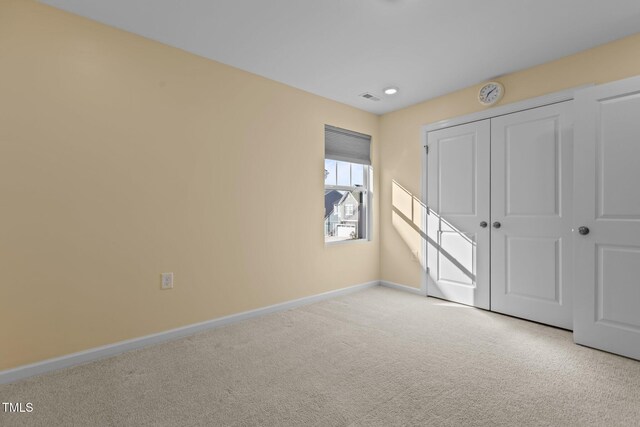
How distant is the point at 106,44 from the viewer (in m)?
2.32

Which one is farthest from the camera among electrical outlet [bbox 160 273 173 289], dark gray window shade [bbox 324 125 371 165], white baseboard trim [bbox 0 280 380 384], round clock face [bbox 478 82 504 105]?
dark gray window shade [bbox 324 125 371 165]

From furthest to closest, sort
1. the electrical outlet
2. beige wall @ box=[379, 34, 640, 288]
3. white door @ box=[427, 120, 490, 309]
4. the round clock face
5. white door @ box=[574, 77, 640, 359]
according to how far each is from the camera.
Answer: white door @ box=[427, 120, 490, 309], the round clock face, beige wall @ box=[379, 34, 640, 288], the electrical outlet, white door @ box=[574, 77, 640, 359]

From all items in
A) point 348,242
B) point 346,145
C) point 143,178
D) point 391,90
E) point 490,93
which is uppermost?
point 391,90

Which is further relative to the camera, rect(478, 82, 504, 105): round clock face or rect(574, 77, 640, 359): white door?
rect(478, 82, 504, 105): round clock face

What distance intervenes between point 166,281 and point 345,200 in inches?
96.9

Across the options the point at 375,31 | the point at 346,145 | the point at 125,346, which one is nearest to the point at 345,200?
the point at 346,145

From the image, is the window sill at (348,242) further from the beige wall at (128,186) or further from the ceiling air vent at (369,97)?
the ceiling air vent at (369,97)

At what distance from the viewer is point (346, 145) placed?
4105 mm

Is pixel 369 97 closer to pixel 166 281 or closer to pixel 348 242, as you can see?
pixel 348 242

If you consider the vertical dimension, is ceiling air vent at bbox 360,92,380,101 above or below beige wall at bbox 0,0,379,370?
above

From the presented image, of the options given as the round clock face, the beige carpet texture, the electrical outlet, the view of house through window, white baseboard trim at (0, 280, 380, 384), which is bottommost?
the beige carpet texture

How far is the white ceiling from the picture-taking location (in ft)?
6.93

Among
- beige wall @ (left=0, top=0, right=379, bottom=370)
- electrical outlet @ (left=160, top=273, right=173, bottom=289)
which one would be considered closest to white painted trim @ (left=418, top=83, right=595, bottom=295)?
beige wall @ (left=0, top=0, right=379, bottom=370)

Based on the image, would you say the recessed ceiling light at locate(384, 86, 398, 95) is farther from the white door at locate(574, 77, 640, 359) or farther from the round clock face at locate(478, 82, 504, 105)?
the white door at locate(574, 77, 640, 359)
